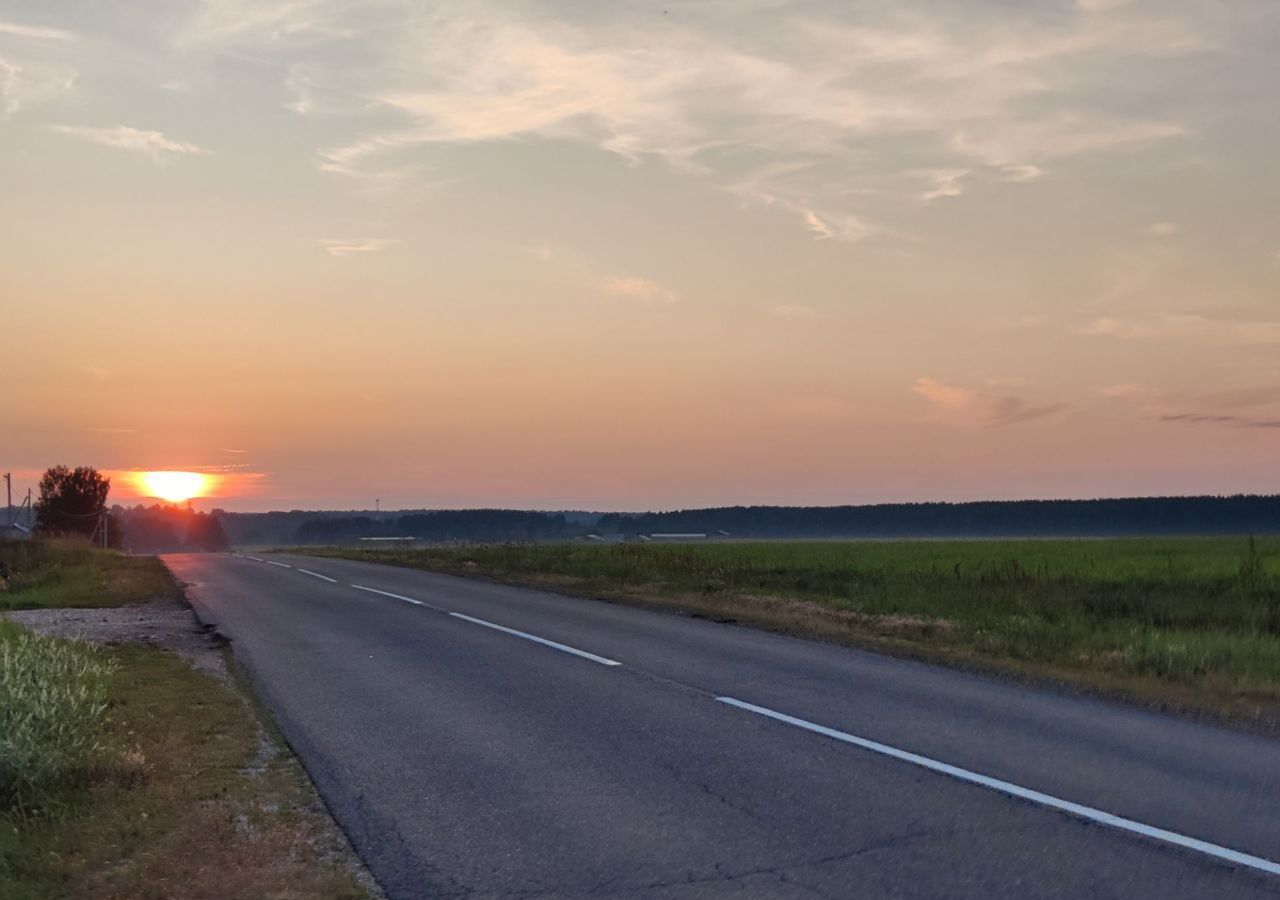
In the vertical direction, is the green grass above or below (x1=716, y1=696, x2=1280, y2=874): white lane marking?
below

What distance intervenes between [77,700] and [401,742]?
261cm

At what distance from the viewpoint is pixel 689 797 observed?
746 cm

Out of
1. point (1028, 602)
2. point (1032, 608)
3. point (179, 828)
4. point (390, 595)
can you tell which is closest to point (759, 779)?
point (179, 828)

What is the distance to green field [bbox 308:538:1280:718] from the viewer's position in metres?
13.7

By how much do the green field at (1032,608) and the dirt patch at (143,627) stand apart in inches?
341

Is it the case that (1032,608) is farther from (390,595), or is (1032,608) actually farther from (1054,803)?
(1054,803)

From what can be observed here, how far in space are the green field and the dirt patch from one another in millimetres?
8652

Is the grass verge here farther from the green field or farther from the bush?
the green field

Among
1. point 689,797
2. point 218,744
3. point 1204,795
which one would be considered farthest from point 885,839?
point 218,744

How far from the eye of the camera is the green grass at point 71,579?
25.6 m

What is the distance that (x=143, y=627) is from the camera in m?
19.2

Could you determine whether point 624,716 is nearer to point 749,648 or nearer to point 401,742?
point 401,742

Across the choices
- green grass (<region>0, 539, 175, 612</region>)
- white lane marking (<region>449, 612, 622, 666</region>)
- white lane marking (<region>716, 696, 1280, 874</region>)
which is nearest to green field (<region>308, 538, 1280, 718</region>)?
white lane marking (<region>449, 612, 622, 666</region>)

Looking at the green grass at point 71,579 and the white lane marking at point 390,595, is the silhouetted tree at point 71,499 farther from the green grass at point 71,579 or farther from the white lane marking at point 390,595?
the white lane marking at point 390,595
